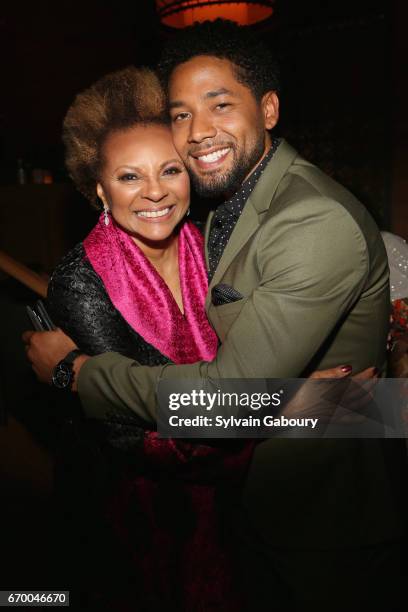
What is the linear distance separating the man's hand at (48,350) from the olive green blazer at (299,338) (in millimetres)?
128

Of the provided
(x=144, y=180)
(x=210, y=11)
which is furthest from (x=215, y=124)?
(x=210, y=11)

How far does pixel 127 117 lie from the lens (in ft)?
4.46

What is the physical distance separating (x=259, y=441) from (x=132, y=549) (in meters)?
0.54

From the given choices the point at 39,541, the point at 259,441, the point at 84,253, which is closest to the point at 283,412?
the point at 259,441

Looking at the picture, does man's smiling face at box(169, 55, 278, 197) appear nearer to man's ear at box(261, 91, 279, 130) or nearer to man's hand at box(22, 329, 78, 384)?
man's ear at box(261, 91, 279, 130)

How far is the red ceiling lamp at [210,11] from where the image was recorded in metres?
2.48

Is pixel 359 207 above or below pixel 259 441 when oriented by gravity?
above

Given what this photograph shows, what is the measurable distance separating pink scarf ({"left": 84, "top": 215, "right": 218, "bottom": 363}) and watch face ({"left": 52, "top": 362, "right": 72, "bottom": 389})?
8.1 inches

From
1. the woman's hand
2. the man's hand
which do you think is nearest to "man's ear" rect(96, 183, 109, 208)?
the man's hand

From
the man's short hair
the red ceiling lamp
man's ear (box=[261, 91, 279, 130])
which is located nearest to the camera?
the man's short hair

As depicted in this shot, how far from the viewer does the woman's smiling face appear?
135cm

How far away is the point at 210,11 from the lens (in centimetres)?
257

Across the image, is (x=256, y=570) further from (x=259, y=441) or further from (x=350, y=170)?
(x=350, y=170)

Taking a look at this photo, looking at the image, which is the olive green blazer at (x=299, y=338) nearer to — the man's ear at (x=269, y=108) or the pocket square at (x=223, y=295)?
the pocket square at (x=223, y=295)
